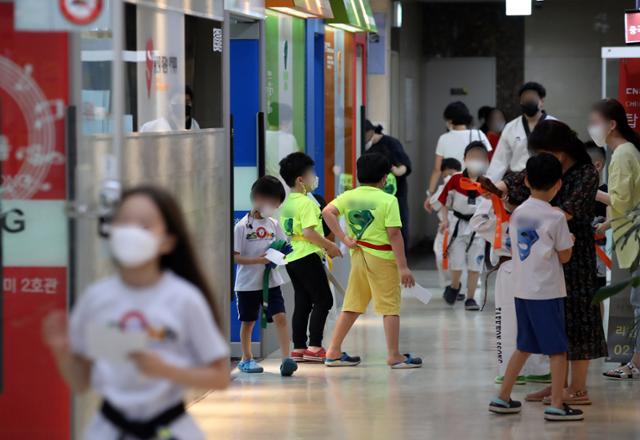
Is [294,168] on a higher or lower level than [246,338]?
higher

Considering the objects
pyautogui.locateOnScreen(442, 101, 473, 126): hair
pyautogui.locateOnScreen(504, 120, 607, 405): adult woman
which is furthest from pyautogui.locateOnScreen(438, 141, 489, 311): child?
pyautogui.locateOnScreen(504, 120, 607, 405): adult woman

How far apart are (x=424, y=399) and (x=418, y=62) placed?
1159cm

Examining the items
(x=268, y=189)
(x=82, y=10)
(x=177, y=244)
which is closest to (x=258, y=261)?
(x=268, y=189)

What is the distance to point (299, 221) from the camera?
864 cm

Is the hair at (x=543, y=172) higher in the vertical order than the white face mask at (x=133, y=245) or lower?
higher

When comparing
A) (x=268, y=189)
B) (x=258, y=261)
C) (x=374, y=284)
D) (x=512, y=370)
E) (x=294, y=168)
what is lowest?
(x=512, y=370)

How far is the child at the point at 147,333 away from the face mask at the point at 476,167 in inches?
307

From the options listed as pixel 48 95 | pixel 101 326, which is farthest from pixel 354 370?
pixel 101 326

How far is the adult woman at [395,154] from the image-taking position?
1310 cm

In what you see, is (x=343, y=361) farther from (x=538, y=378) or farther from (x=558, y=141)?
(x=558, y=141)

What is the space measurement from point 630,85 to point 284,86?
2670 mm

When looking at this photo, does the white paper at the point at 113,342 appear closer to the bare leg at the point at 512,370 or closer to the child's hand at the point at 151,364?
the child's hand at the point at 151,364

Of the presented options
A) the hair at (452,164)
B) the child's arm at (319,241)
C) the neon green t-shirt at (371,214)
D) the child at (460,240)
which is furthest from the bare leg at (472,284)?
the child's arm at (319,241)

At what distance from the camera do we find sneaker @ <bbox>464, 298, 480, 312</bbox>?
38.7 feet
